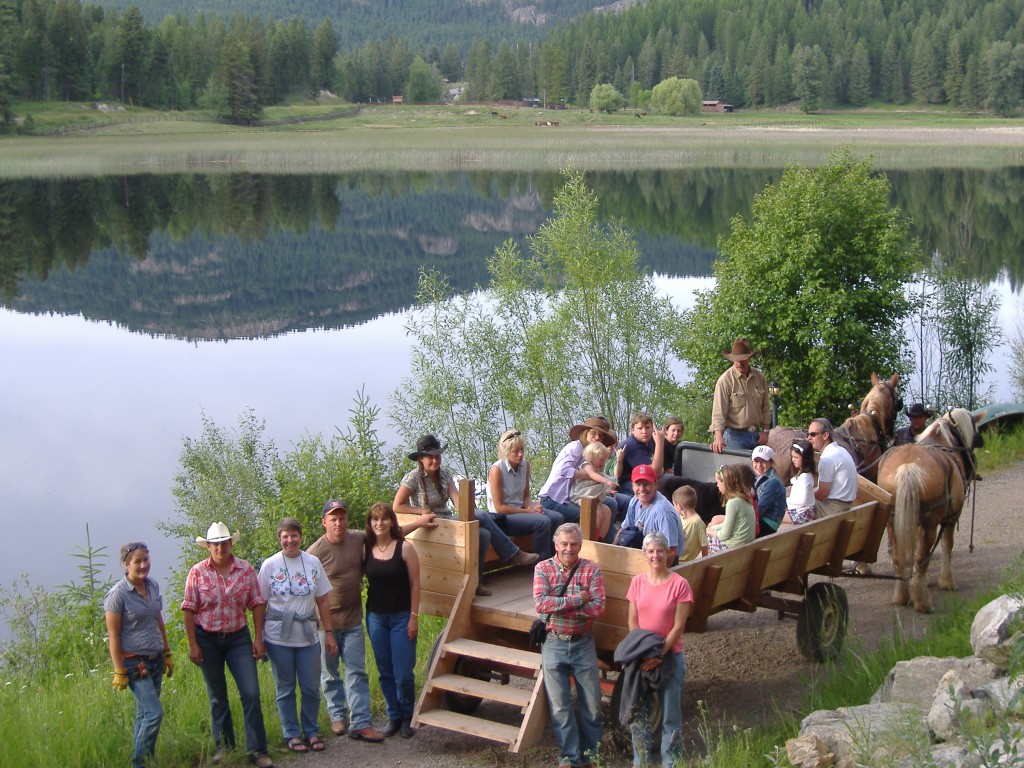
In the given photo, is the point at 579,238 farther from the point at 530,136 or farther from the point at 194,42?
the point at 194,42

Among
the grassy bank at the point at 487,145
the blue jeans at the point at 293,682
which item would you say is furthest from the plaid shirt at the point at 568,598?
the grassy bank at the point at 487,145

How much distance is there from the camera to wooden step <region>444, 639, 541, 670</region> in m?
7.98

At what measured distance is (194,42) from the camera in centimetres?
10931

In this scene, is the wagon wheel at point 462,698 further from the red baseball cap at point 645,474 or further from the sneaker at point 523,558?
the red baseball cap at point 645,474

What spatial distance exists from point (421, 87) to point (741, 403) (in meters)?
134

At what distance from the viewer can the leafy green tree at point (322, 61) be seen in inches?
4847

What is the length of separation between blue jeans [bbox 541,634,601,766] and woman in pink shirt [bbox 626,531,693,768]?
0.29 meters

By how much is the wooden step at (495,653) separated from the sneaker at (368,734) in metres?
0.83

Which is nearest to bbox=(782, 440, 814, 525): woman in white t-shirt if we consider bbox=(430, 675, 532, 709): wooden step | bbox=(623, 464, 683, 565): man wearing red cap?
bbox=(623, 464, 683, 565): man wearing red cap

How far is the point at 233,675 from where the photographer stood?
8.13 m

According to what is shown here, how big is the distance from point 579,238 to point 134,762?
16.6 m

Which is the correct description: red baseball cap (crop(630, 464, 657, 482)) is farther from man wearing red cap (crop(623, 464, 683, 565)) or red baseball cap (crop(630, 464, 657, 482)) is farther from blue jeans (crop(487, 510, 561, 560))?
blue jeans (crop(487, 510, 561, 560))

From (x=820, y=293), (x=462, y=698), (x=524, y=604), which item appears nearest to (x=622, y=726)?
(x=524, y=604)

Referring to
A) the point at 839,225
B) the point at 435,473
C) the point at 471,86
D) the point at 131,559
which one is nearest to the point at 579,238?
the point at 839,225
